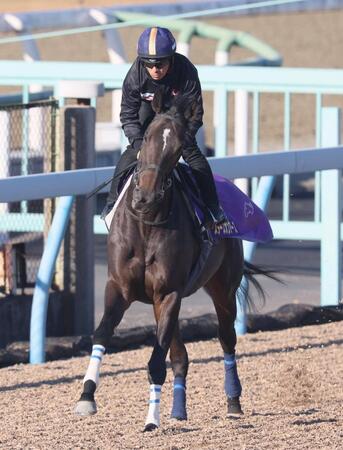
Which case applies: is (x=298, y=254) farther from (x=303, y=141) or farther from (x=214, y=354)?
(x=303, y=141)

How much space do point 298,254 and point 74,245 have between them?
4399 millimetres

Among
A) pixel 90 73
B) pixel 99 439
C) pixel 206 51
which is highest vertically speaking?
pixel 206 51

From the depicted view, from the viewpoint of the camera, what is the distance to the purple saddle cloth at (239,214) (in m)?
7.26

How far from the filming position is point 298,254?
43.8ft

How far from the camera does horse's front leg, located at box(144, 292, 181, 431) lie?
20.9ft

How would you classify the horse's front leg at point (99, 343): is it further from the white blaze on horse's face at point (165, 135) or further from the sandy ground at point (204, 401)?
the white blaze on horse's face at point (165, 135)

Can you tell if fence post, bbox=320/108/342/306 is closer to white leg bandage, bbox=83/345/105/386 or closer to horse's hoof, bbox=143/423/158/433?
white leg bandage, bbox=83/345/105/386

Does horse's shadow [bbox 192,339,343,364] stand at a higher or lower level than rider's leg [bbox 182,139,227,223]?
lower

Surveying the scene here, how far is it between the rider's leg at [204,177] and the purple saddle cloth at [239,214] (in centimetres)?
20

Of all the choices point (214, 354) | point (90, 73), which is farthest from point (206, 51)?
point (214, 354)

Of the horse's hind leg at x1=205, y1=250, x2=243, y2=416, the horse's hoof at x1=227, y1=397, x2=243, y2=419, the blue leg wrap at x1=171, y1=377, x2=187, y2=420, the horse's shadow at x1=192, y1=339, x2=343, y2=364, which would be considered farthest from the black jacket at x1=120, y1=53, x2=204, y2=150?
the horse's shadow at x1=192, y1=339, x2=343, y2=364

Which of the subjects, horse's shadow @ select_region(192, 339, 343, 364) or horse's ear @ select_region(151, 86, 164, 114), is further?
horse's shadow @ select_region(192, 339, 343, 364)

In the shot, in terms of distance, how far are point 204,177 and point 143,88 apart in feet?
1.68

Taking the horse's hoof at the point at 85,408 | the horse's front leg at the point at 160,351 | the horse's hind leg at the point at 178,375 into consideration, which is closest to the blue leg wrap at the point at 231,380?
the horse's hind leg at the point at 178,375
